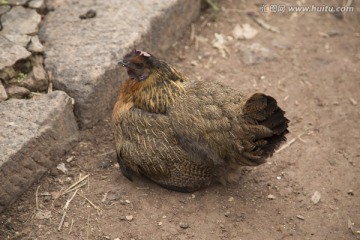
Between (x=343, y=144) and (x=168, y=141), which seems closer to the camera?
(x=168, y=141)

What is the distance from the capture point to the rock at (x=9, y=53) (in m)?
4.68

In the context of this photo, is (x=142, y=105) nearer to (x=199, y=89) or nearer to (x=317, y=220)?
(x=199, y=89)

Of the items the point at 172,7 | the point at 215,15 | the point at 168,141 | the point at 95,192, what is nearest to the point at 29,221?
the point at 95,192

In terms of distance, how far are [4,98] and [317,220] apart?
3132 millimetres

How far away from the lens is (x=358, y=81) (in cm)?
585

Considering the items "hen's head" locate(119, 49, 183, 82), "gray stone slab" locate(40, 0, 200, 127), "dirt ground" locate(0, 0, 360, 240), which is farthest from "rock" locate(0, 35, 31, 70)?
"hen's head" locate(119, 49, 183, 82)

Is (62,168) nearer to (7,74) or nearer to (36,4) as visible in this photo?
(7,74)

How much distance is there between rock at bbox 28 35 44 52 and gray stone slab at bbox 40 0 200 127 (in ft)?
0.29

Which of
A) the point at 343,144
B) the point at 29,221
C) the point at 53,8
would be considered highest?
the point at 53,8

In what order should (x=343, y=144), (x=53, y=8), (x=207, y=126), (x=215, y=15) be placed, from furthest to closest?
1. (x=215, y=15)
2. (x=53, y=8)
3. (x=343, y=144)
4. (x=207, y=126)

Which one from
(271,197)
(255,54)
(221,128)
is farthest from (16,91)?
(255,54)

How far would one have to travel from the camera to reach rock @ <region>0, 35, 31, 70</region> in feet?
15.3

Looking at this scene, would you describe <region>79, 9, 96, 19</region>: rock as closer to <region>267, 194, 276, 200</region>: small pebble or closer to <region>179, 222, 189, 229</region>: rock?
<region>179, 222, 189, 229</region>: rock

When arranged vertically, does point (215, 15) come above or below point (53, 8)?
below
